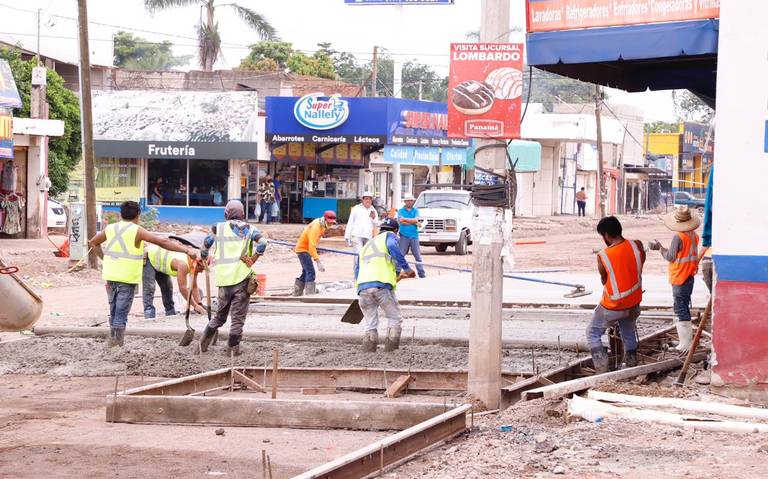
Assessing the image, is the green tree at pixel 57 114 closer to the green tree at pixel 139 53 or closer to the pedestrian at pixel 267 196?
the pedestrian at pixel 267 196

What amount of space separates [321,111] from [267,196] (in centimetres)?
403

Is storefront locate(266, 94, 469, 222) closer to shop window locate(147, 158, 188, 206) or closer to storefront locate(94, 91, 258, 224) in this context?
storefront locate(94, 91, 258, 224)

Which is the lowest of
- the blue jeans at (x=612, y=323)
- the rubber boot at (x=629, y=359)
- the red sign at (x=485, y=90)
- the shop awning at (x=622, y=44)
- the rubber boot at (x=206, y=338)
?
the rubber boot at (x=206, y=338)

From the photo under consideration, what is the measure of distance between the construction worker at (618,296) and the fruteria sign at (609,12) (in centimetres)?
199

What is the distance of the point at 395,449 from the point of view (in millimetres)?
8109

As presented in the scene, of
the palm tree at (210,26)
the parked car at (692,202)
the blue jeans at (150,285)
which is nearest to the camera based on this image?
the blue jeans at (150,285)

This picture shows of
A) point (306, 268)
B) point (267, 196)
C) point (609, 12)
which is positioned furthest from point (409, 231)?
point (267, 196)

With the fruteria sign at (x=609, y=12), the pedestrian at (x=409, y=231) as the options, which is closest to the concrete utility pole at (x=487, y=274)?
the fruteria sign at (x=609, y=12)

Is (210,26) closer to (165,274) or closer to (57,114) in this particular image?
(57,114)

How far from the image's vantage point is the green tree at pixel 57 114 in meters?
44.2

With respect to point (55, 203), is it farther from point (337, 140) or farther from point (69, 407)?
point (69, 407)

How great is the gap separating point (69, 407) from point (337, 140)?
35585 millimetres

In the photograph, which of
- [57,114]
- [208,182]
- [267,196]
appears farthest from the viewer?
[267,196]

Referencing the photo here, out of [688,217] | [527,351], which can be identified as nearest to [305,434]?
[527,351]
